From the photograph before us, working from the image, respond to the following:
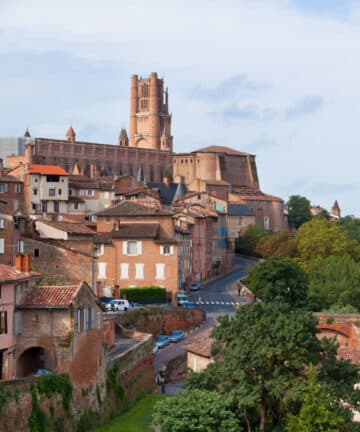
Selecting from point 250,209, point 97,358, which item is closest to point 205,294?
point 97,358

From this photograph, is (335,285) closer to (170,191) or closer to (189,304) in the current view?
(189,304)

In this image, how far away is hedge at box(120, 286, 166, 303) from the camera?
7112 cm

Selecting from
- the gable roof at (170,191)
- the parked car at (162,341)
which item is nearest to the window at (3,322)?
the parked car at (162,341)

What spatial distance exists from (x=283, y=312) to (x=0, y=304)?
10.4m

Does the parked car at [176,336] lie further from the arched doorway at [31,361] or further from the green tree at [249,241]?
the green tree at [249,241]

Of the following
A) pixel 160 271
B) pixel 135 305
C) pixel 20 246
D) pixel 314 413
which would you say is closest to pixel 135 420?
pixel 314 413

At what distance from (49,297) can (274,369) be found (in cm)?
876

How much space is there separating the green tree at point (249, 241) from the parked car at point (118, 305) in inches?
1853

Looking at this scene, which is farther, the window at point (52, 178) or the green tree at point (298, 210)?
the green tree at point (298, 210)

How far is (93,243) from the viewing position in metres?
69.0

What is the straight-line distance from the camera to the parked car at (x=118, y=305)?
66312 millimetres

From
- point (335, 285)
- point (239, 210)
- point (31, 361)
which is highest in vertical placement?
point (239, 210)

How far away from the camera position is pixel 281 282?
235ft

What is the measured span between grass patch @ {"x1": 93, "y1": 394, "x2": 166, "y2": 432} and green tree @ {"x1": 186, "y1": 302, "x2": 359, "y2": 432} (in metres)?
3.84
